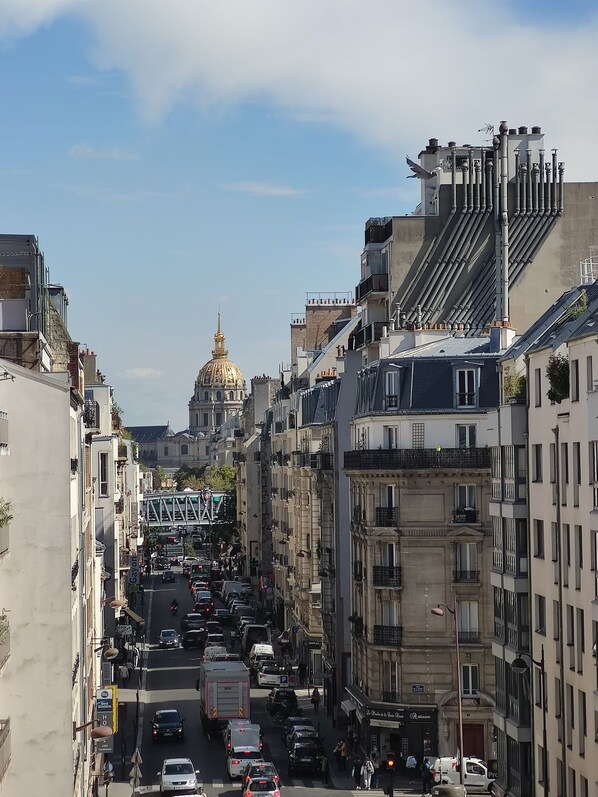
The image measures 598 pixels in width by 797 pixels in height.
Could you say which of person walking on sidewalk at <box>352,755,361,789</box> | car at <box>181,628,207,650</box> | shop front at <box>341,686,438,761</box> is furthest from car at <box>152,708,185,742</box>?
car at <box>181,628,207,650</box>

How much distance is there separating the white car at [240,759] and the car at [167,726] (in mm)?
7115

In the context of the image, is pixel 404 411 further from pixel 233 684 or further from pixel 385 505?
pixel 233 684

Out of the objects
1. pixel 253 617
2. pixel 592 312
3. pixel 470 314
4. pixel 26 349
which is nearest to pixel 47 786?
pixel 26 349

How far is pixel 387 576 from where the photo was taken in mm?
61219

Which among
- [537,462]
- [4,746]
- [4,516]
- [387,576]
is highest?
[537,462]

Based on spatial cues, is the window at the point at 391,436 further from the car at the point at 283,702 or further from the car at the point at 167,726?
the car at the point at 283,702

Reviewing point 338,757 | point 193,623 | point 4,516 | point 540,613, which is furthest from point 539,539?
point 193,623

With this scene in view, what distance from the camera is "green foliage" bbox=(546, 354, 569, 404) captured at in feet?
134

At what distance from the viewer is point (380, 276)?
7594cm

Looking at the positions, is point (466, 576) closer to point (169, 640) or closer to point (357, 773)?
point (357, 773)

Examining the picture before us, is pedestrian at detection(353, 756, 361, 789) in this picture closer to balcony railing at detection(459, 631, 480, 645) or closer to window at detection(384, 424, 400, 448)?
balcony railing at detection(459, 631, 480, 645)

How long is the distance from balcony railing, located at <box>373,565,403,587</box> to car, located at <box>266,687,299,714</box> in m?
15.3

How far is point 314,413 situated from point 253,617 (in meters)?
27.4

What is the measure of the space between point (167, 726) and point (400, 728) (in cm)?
1164
